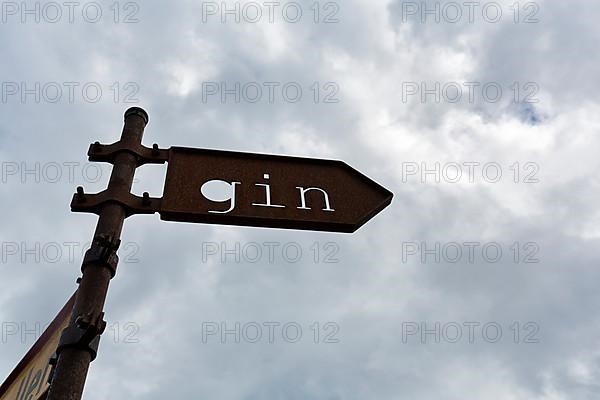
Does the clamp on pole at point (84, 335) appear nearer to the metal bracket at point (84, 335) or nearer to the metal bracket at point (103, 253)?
the metal bracket at point (84, 335)

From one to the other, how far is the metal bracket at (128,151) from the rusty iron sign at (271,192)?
6 centimetres

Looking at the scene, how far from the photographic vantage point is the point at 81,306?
193cm

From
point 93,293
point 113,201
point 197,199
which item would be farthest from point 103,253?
point 197,199

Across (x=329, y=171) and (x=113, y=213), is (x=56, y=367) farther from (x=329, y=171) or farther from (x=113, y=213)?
(x=329, y=171)

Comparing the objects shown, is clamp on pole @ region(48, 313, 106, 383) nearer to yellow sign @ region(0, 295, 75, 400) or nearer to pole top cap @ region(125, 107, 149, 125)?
yellow sign @ region(0, 295, 75, 400)

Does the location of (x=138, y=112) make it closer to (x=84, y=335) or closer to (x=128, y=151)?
(x=128, y=151)

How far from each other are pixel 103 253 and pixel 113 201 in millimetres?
298

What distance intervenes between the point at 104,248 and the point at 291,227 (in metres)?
0.78

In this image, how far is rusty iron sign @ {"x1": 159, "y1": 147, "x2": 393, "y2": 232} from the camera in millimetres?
2398

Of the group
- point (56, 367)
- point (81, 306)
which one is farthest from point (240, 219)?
point (56, 367)

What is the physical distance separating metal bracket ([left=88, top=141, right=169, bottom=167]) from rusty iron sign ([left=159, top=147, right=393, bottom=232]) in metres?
0.06

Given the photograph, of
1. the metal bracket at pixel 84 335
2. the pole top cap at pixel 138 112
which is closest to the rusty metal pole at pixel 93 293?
the metal bracket at pixel 84 335

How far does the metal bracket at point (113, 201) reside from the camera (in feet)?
7.39

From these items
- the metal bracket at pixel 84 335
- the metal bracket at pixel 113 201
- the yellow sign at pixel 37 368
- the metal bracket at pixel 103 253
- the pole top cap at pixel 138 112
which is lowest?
the metal bracket at pixel 84 335
